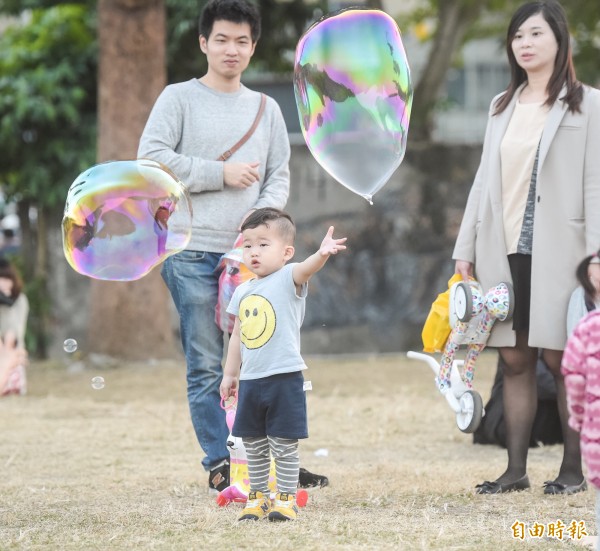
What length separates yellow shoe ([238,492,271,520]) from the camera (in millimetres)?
4404

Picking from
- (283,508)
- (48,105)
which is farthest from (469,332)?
(48,105)

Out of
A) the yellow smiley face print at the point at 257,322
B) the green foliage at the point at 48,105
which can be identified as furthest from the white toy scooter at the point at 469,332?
the green foliage at the point at 48,105

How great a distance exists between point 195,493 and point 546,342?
1.62m

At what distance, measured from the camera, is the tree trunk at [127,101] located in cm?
1098

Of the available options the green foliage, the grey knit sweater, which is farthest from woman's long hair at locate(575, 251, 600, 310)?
the green foliage

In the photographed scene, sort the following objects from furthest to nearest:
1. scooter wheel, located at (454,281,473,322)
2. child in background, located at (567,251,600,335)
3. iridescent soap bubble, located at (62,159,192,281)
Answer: scooter wheel, located at (454,281,473,322), iridescent soap bubble, located at (62,159,192,281), child in background, located at (567,251,600,335)

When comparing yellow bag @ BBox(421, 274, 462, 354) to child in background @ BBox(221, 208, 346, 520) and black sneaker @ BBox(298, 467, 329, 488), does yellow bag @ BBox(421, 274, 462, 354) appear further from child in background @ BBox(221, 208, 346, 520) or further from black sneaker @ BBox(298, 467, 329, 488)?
child in background @ BBox(221, 208, 346, 520)

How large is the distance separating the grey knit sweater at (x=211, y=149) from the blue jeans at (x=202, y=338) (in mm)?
94

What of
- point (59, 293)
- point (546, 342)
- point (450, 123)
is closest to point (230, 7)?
point (546, 342)

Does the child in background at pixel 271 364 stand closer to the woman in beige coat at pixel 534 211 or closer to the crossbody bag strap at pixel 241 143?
the crossbody bag strap at pixel 241 143

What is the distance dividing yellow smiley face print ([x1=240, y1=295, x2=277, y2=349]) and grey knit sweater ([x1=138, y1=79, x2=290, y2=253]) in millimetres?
693

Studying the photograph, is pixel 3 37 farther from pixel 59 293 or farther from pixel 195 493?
pixel 195 493

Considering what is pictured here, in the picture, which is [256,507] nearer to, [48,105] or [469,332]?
[469,332]

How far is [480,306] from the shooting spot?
203 inches
